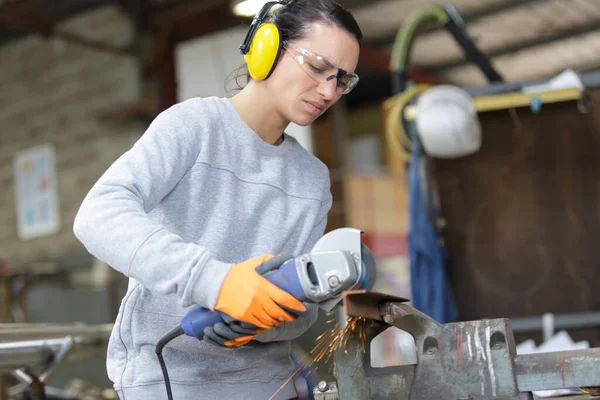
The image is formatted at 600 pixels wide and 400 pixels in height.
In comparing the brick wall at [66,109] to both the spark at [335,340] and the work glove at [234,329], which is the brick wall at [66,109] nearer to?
the spark at [335,340]

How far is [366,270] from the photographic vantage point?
1089mm

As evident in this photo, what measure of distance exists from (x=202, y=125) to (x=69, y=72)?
22.1ft

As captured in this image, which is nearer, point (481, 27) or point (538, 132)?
point (538, 132)

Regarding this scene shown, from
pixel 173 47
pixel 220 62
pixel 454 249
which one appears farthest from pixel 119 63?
pixel 454 249

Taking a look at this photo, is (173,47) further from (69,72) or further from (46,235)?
(46,235)

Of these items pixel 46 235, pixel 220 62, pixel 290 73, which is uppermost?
pixel 220 62

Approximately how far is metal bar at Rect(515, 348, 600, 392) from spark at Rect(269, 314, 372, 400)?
0.24 meters

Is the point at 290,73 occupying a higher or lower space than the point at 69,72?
lower

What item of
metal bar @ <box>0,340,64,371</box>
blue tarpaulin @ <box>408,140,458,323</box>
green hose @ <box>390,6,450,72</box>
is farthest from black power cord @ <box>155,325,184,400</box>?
green hose @ <box>390,6,450,72</box>

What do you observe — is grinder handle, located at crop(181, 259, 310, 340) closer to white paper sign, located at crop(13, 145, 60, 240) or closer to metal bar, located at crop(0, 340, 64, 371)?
metal bar, located at crop(0, 340, 64, 371)

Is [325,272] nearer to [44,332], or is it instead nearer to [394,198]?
[44,332]

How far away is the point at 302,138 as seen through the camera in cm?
610

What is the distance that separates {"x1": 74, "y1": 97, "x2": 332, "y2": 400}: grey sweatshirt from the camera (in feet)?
3.51

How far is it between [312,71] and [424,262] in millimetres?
1632
